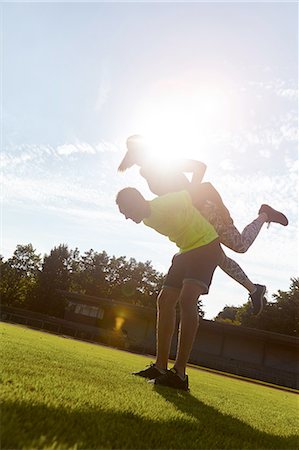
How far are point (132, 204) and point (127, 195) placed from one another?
9 centimetres

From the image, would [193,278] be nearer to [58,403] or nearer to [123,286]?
[58,403]

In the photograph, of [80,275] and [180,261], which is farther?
[80,275]

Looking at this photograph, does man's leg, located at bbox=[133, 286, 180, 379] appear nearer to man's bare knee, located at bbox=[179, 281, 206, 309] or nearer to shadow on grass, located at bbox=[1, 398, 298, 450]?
man's bare knee, located at bbox=[179, 281, 206, 309]

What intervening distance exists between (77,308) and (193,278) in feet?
117

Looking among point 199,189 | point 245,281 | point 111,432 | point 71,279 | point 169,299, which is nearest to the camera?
point 111,432

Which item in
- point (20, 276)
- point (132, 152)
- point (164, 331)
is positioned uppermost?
point (20, 276)

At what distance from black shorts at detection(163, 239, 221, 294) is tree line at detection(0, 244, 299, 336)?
53.8 m

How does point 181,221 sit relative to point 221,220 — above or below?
below

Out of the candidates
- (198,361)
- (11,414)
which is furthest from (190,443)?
(198,361)

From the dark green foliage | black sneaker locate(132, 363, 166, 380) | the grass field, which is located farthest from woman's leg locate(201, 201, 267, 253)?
the dark green foliage

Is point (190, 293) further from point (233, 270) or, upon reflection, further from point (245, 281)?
point (245, 281)

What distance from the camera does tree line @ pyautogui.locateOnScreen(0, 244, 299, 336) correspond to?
59.7 m

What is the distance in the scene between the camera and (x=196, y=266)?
11.0 feet

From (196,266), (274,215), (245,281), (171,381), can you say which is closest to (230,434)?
(171,381)
